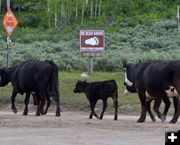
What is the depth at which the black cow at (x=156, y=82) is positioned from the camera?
58.6 ft

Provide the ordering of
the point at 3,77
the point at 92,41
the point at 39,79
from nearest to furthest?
1. the point at 39,79
2. the point at 3,77
3. the point at 92,41

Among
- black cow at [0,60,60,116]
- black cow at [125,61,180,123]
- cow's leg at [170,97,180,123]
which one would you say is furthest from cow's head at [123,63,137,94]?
black cow at [0,60,60,116]

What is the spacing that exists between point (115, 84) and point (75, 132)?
5.30 m

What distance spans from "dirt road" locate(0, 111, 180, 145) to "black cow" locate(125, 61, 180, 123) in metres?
1.04

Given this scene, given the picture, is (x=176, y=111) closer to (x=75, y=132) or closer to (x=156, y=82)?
(x=156, y=82)

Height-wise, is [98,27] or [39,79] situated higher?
[98,27]

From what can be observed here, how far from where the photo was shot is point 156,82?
18219 mm

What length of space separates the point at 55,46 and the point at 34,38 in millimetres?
6667

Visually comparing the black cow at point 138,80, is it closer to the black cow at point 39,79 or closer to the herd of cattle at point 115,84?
the herd of cattle at point 115,84

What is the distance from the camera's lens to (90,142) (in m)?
12.7

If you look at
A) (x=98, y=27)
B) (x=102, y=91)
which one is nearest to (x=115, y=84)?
(x=102, y=91)

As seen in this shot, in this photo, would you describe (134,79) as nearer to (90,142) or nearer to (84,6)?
(90,142)

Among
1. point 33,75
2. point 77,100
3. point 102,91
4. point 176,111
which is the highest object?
point 33,75

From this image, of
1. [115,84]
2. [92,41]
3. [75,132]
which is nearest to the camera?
[75,132]
